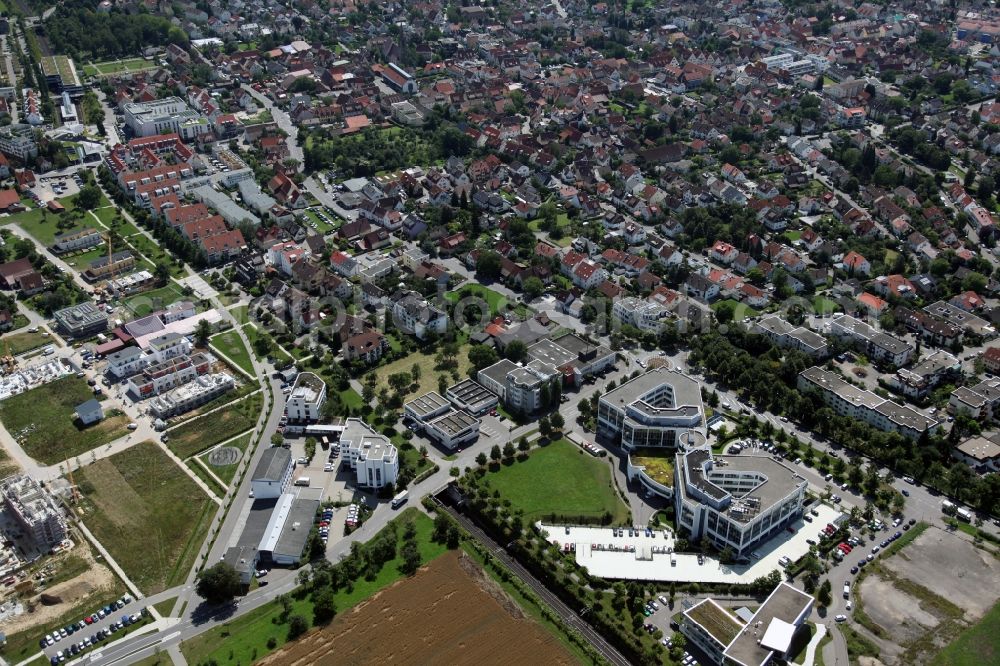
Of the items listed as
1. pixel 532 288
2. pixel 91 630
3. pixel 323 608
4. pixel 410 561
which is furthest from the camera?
pixel 532 288

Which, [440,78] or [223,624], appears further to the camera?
[440,78]

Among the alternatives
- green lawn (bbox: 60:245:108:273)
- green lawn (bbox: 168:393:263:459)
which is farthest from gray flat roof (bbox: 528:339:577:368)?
green lawn (bbox: 60:245:108:273)

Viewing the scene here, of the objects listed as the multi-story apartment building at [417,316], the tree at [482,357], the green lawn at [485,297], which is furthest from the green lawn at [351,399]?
the green lawn at [485,297]

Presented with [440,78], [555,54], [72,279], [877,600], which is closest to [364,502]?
[877,600]

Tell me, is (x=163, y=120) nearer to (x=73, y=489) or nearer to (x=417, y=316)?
(x=417, y=316)

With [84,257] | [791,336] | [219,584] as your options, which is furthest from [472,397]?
[84,257]

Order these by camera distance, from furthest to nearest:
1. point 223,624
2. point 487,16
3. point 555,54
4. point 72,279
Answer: point 487,16, point 555,54, point 72,279, point 223,624

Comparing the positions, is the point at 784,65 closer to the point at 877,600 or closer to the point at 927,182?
the point at 927,182
